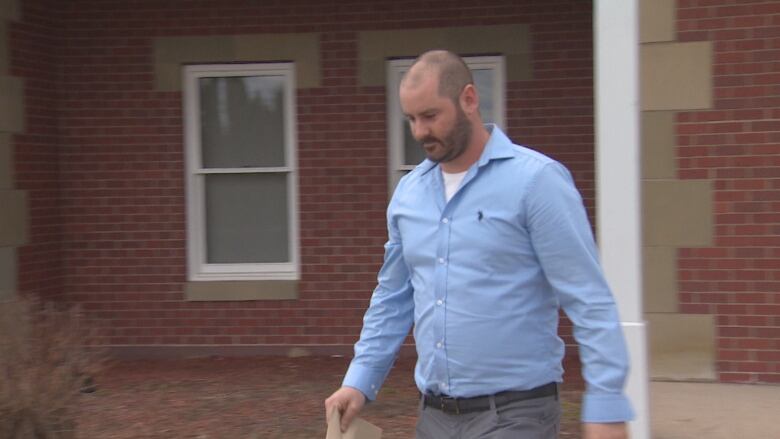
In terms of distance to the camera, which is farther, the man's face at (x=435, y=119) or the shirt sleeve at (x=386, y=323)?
the shirt sleeve at (x=386, y=323)

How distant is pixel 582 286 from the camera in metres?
2.77

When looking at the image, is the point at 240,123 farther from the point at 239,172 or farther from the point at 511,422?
the point at 511,422

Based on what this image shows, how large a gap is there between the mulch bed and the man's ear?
3.22 metres

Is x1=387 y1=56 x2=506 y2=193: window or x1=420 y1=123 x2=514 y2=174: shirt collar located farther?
x1=387 y1=56 x2=506 y2=193: window

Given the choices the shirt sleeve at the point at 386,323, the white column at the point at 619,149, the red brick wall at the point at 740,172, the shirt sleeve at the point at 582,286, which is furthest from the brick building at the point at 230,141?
the shirt sleeve at the point at 582,286

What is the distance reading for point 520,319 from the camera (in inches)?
114

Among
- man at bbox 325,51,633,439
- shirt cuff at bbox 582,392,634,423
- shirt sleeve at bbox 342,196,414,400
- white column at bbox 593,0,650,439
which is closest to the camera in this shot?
shirt cuff at bbox 582,392,634,423

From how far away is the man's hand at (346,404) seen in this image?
3.18 meters

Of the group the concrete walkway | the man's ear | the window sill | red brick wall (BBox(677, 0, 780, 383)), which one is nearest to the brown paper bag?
the man's ear

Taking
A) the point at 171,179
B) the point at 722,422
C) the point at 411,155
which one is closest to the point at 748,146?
the point at 722,422

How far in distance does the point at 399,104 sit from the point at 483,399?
18.9 feet

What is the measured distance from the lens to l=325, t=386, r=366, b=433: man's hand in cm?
318

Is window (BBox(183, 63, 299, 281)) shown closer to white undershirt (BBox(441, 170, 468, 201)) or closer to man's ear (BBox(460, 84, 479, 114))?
white undershirt (BBox(441, 170, 468, 201))

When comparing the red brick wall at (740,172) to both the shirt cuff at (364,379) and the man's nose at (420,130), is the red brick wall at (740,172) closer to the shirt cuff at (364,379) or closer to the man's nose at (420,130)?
the shirt cuff at (364,379)
